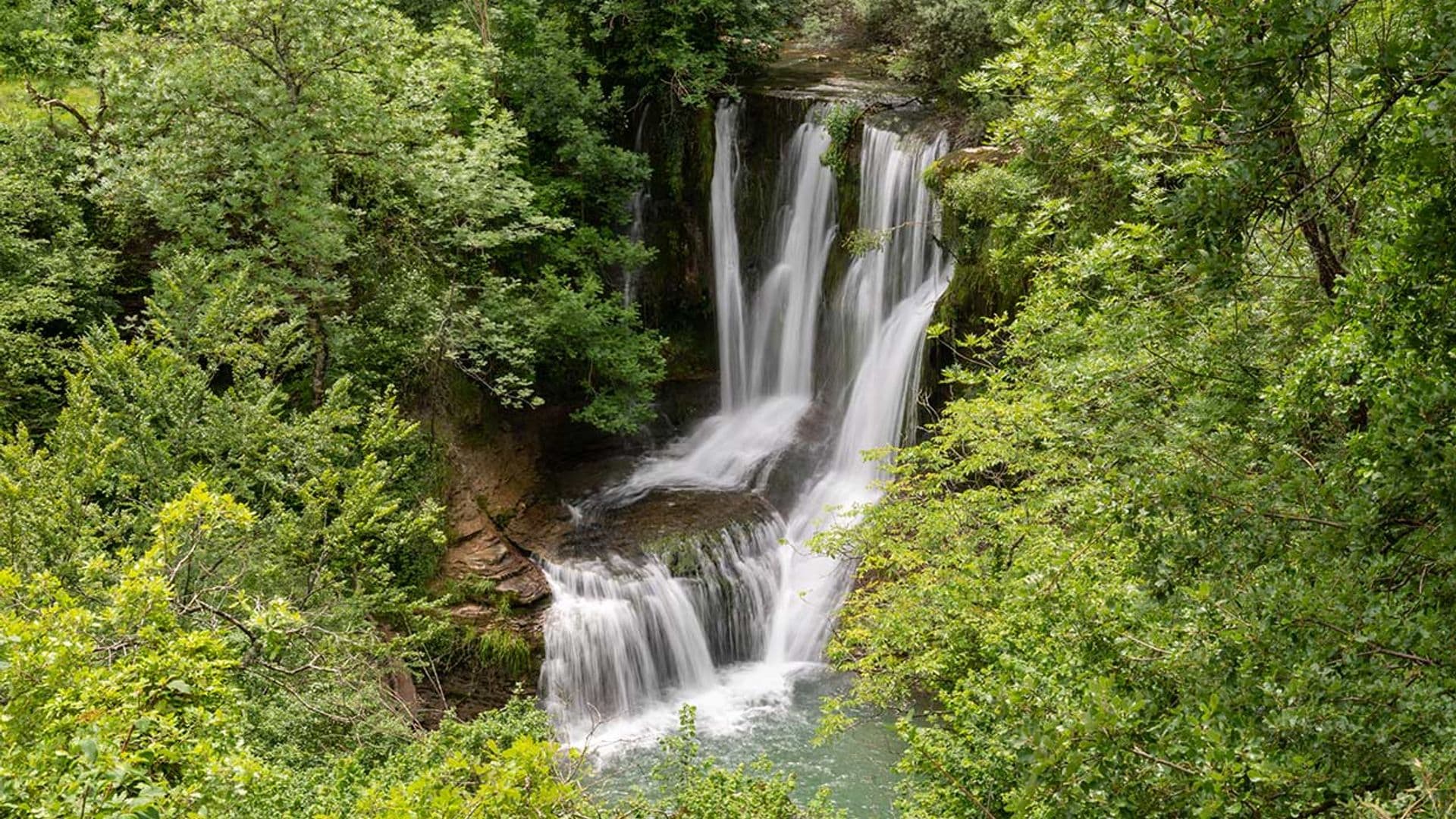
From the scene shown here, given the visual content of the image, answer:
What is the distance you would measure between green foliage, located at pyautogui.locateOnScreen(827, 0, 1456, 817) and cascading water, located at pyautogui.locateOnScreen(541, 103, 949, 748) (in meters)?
7.39

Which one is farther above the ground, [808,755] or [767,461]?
[767,461]

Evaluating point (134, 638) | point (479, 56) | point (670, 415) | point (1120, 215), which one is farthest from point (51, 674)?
point (670, 415)

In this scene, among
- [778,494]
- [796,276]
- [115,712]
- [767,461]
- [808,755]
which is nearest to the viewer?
[115,712]

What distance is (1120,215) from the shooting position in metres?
10.3

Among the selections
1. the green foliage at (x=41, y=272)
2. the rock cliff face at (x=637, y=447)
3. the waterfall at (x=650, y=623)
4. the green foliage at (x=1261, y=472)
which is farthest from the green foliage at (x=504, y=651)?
the green foliage at (x=1261, y=472)

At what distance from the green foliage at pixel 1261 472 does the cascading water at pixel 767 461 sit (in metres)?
7.39

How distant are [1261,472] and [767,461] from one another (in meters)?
13.1

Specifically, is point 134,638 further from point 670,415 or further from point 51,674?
point 670,415

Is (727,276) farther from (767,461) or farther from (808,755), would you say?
(808,755)

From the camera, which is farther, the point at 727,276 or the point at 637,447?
the point at 727,276

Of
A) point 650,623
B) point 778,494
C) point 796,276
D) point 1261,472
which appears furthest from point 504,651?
point 1261,472

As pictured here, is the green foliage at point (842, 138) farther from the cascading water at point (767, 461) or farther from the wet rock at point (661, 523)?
the wet rock at point (661, 523)

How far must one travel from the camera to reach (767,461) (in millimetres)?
17703

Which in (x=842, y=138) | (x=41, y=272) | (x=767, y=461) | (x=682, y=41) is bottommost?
(x=767, y=461)
